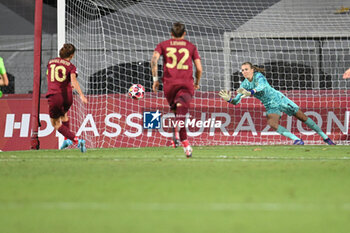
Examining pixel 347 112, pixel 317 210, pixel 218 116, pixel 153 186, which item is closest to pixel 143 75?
pixel 218 116

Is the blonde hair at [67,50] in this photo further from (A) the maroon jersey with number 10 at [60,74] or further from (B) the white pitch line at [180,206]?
(B) the white pitch line at [180,206]

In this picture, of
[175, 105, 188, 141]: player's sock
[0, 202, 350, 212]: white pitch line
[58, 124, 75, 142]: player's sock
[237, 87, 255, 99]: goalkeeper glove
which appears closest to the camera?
[0, 202, 350, 212]: white pitch line

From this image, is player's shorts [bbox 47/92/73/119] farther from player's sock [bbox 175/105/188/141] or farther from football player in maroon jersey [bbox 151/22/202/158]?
player's sock [bbox 175/105/188/141]

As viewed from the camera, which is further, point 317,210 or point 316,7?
point 316,7

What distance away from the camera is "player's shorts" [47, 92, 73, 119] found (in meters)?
10.2

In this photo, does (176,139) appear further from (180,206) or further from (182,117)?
(180,206)

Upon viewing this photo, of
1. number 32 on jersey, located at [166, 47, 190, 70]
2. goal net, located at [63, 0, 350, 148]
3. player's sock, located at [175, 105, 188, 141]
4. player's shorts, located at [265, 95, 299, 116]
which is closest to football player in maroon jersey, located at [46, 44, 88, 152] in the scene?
number 32 on jersey, located at [166, 47, 190, 70]

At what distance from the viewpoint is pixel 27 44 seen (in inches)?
658

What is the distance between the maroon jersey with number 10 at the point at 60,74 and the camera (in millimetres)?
10031

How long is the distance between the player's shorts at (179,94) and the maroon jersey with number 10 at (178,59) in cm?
5

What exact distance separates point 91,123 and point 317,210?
9747 mm

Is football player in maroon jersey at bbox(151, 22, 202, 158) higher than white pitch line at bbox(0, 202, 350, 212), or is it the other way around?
football player in maroon jersey at bbox(151, 22, 202, 158)

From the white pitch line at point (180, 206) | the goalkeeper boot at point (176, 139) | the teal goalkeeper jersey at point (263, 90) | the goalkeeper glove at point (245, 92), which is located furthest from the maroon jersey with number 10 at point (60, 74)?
the white pitch line at point (180, 206)

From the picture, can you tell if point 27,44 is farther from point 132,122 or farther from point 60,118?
point 60,118
